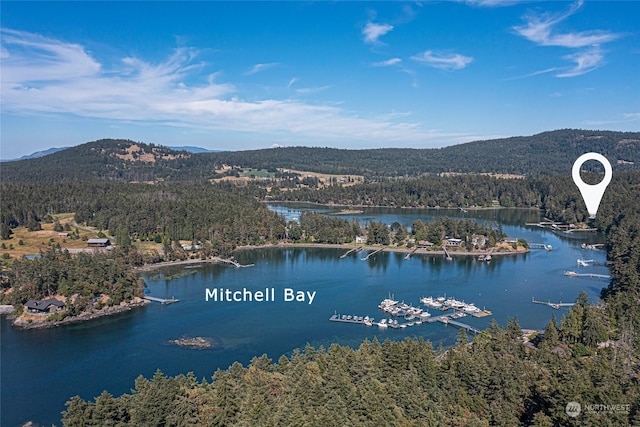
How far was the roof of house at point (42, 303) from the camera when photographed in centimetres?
2289

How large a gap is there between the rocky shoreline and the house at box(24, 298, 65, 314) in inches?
24.6

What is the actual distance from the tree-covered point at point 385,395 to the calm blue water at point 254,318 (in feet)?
17.1

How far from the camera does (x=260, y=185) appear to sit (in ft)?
274

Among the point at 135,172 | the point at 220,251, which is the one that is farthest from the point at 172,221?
the point at 135,172

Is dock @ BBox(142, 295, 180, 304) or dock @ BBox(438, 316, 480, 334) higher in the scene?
dock @ BBox(438, 316, 480, 334)

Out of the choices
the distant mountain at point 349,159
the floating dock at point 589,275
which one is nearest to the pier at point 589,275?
the floating dock at point 589,275

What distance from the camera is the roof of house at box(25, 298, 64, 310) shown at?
22891 millimetres

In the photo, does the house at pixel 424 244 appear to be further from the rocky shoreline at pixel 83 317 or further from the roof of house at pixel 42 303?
the roof of house at pixel 42 303

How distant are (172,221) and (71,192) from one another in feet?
61.4

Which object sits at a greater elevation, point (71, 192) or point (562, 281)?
point (71, 192)

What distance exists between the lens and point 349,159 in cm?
11794

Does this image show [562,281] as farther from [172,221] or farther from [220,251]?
[172,221]

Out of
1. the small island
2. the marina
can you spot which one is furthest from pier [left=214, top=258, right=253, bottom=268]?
the small island

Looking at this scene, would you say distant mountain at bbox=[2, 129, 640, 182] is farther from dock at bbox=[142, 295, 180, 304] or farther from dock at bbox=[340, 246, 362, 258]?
dock at bbox=[142, 295, 180, 304]
